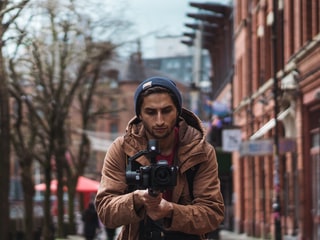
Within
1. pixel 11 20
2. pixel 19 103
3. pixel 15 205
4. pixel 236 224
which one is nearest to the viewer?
pixel 11 20

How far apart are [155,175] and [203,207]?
451 millimetres

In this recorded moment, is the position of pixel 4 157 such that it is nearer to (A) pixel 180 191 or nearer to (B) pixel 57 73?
(B) pixel 57 73

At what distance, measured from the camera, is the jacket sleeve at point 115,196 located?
395 cm

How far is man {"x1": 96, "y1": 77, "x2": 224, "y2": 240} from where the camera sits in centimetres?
398

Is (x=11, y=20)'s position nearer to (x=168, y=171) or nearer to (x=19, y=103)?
(x=19, y=103)

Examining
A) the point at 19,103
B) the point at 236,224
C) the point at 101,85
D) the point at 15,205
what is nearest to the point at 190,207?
the point at 19,103

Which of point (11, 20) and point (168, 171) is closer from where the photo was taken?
point (168, 171)

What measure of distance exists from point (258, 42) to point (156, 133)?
108 feet

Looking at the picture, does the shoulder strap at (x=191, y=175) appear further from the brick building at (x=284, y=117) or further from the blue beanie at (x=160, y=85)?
the brick building at (x=284, y=117)

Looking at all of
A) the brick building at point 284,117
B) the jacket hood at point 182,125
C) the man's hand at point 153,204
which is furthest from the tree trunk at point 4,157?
the man's hand at point 153,204

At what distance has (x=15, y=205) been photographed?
2995 centimetres

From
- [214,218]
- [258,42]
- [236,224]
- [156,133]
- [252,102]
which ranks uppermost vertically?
[258,42]

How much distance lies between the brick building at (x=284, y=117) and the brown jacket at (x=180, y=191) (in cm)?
1868

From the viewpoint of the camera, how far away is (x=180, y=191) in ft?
13.4
